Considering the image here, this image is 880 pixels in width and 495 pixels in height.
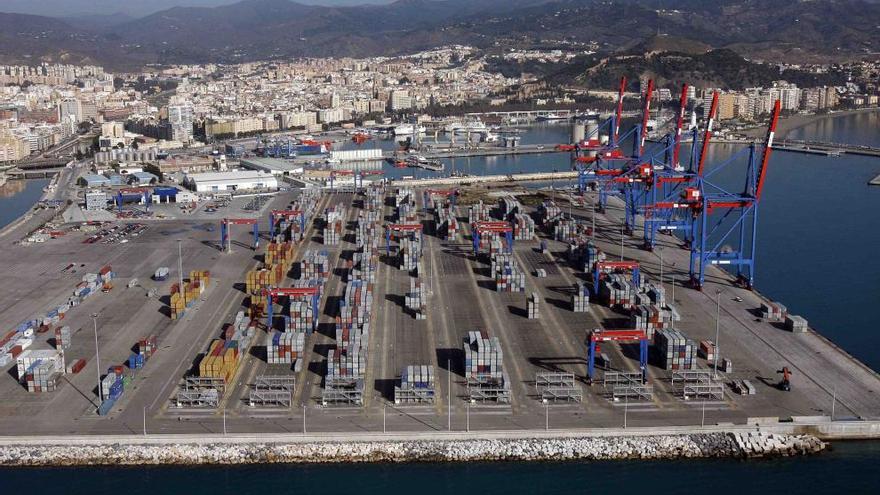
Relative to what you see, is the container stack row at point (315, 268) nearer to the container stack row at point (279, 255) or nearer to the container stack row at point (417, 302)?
the container stack row at point (279, 255)

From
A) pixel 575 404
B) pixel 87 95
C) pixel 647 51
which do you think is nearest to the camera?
pixel 575 404

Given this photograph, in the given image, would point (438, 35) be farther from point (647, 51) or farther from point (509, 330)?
point (509, 330)

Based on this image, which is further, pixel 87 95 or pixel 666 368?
pixel 87 95

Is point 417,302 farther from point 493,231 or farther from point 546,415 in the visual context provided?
point 493,231

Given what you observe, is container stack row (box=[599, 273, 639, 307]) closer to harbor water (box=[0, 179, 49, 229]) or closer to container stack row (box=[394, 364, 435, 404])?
container stack row (box=[394, 364, 435, 404])

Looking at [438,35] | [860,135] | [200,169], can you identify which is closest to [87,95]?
[200,169]

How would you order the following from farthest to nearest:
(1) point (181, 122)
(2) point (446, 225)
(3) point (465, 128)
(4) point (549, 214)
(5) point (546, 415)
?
(3) point (465, 128) < (1) point (181, 122) < (4) point (549, 214) < (2) point (446, 225) < (5) point (546, 415)

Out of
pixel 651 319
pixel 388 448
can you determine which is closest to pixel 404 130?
pixel 651 319
